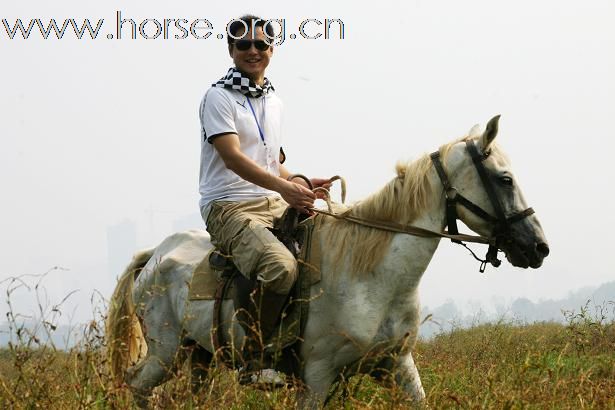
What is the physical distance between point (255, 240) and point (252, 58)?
1473 mm

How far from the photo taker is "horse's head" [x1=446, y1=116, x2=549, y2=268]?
483 centimetres

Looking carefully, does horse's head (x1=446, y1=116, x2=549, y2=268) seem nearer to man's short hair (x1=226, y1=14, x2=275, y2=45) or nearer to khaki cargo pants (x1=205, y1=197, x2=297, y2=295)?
khaki cargo pants (x1=205, y1=197, x2=297, y2=295)

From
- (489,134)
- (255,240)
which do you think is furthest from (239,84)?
(489,134)

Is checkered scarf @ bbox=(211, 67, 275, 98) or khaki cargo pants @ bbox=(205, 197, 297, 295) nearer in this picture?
khaki cargo pants @ bbox=(205, 197, 297, 295)

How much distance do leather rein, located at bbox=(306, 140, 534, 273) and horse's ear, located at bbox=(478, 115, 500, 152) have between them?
5 cm

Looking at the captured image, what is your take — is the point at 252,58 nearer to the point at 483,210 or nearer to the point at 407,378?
the point at 483,210

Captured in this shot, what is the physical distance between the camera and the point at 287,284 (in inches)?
202

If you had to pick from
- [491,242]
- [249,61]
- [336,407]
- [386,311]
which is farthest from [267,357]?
[249,61]

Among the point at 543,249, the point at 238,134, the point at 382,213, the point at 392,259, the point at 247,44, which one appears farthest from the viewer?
the point at 247,44

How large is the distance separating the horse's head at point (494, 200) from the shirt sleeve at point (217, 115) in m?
1.61

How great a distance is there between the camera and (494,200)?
489cm

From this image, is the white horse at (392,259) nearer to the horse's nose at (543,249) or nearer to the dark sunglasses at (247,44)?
the horse's nose at (543,249)

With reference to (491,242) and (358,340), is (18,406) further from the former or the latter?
(491,242)

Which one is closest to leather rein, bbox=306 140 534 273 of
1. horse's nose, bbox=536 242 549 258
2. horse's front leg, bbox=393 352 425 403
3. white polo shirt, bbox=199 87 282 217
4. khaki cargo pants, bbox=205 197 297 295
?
horse's nose, bbox=536 242 549 258
